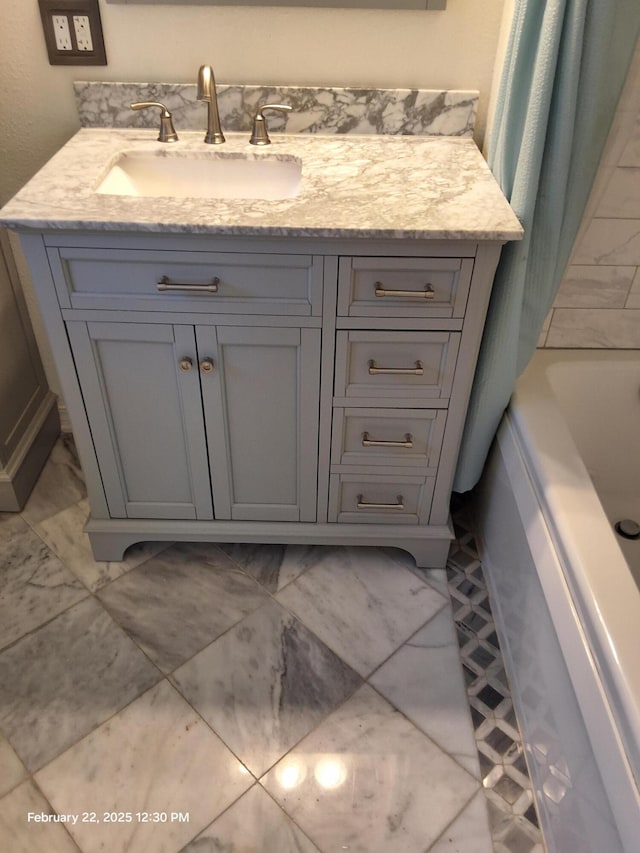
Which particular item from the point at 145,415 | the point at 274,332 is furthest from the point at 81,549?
the point at 274,332

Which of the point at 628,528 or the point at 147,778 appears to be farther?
the point at 628,528

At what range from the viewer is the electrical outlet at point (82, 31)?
1.48 m

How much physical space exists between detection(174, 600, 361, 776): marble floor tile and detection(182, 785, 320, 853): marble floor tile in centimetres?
7

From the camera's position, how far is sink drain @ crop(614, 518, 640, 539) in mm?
1688

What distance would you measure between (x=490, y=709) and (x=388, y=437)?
0.62m

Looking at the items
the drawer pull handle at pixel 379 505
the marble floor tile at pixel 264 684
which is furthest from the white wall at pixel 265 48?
the marble floor tile at pixel 264 684

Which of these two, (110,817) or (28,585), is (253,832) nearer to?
(110,817)

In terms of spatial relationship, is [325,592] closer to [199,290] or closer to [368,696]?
[368,696]

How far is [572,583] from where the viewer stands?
1.12 m

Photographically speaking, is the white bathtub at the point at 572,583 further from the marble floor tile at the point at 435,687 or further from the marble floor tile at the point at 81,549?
the marble floor tile at the point at 81,549

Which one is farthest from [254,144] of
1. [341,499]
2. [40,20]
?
[341,499]

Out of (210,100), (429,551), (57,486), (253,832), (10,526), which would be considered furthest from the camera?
(57,486)

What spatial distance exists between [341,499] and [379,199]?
0.69 metres

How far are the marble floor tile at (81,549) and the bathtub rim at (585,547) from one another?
0.97m
